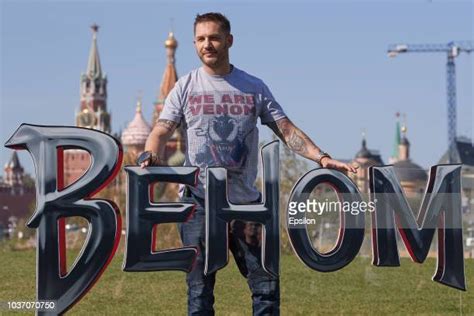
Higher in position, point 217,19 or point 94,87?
point 94,87

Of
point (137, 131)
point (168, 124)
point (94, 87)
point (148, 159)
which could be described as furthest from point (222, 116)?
point (94, 87)

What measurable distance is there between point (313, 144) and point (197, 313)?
3.59ft

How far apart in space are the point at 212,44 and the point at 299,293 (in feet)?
11.1

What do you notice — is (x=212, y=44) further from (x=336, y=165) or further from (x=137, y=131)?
(x=137, y=131)

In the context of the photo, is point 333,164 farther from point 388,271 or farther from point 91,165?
point 388,271

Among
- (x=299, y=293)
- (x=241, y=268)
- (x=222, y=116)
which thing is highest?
(x=222, y=116)

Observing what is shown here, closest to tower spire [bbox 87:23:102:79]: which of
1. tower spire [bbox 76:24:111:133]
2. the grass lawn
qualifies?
tower spire [bbox 76:24:111:133]

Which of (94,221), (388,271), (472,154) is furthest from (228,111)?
(472,154)

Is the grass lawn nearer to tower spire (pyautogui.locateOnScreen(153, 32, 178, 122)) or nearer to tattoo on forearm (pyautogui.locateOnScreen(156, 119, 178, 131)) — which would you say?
tattoo on forearm (pyautogui.locateOnScreen(156, 119, 178, 131))

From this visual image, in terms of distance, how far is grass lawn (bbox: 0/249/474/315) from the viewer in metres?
7.71

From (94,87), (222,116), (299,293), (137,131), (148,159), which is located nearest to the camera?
(222,116)

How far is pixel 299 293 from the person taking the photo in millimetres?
8648

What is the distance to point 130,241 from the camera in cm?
591

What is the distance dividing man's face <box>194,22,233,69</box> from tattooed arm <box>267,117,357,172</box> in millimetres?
478
